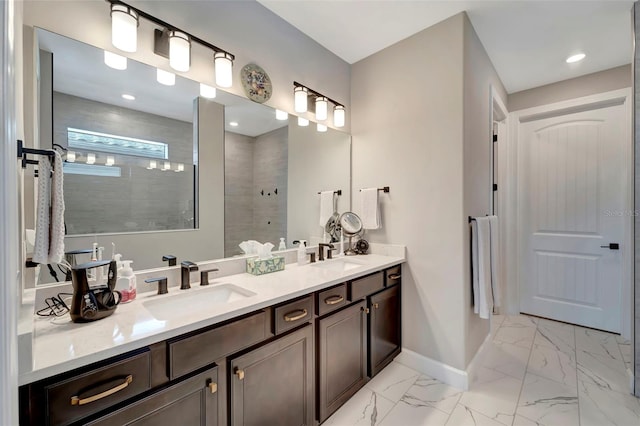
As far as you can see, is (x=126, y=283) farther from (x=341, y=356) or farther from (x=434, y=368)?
(x=434, y=368)

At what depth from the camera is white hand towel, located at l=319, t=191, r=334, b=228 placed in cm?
248

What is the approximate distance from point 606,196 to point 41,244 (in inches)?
167

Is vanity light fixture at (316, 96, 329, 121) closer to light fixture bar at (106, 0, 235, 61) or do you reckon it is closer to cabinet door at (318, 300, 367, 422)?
light fixture bar at (106, 0, 235, 61)

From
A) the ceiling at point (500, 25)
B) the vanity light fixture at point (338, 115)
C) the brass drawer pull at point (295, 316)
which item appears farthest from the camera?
the vanity light fixture at point (338, 115)

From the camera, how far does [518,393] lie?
1.89 metres

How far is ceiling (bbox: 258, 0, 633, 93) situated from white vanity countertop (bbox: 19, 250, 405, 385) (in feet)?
6.35

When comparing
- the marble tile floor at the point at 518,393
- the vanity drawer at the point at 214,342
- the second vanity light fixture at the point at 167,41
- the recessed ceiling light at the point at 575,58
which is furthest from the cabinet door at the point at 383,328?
the recessed ceiling light at the point at 575,58

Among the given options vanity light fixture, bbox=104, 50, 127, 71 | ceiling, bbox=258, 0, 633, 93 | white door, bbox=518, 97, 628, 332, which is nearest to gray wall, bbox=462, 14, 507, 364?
ceiling, bbox=258, 0, 633, 93

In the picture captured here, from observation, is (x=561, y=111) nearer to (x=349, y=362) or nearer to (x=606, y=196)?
(x=606, y=196)

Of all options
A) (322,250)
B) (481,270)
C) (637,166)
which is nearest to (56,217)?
(322,250)

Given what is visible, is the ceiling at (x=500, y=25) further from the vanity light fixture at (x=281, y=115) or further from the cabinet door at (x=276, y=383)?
the cabinet door at (x=276, y=383)

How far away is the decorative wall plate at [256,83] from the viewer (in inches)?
72.3

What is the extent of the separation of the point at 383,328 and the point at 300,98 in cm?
192

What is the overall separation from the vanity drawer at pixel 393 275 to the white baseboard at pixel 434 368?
60 cm
